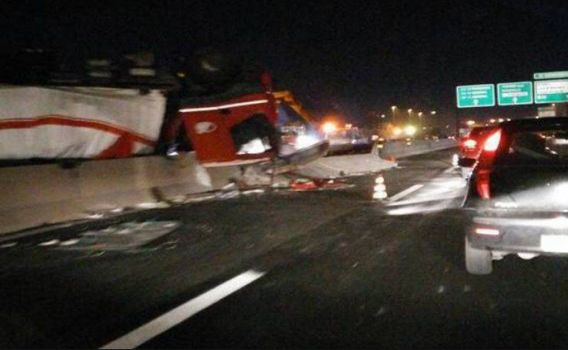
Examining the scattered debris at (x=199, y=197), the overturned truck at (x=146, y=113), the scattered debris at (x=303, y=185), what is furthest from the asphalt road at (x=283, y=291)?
the scattered debris at (x=303, y=185)

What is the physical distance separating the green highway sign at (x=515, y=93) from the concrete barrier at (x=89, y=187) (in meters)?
44.3

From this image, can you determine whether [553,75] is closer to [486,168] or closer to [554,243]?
[486,168]

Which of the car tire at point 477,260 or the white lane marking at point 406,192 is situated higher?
the car tire at point 477,260

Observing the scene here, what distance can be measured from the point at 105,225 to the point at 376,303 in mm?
6786

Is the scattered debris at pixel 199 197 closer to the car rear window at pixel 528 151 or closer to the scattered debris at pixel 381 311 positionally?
the car rear window at pixel 528 151

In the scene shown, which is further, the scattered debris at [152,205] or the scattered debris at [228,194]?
the scattered debris at [228,194]

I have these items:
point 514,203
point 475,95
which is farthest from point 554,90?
point 514,203

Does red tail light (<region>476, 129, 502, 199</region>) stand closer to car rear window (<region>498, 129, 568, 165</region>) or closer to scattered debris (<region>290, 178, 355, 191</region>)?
car rear window (<region>498, 129, 568, 165</region>)

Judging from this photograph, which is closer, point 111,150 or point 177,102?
point 111,150

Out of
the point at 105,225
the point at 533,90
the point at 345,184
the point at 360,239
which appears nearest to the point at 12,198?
the point at 105,225

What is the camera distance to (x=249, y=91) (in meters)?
18.6

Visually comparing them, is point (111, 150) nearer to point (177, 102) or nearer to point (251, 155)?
point (177, 102)

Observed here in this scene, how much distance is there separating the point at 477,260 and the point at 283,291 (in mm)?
2118

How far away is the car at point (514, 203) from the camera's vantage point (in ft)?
24.9
